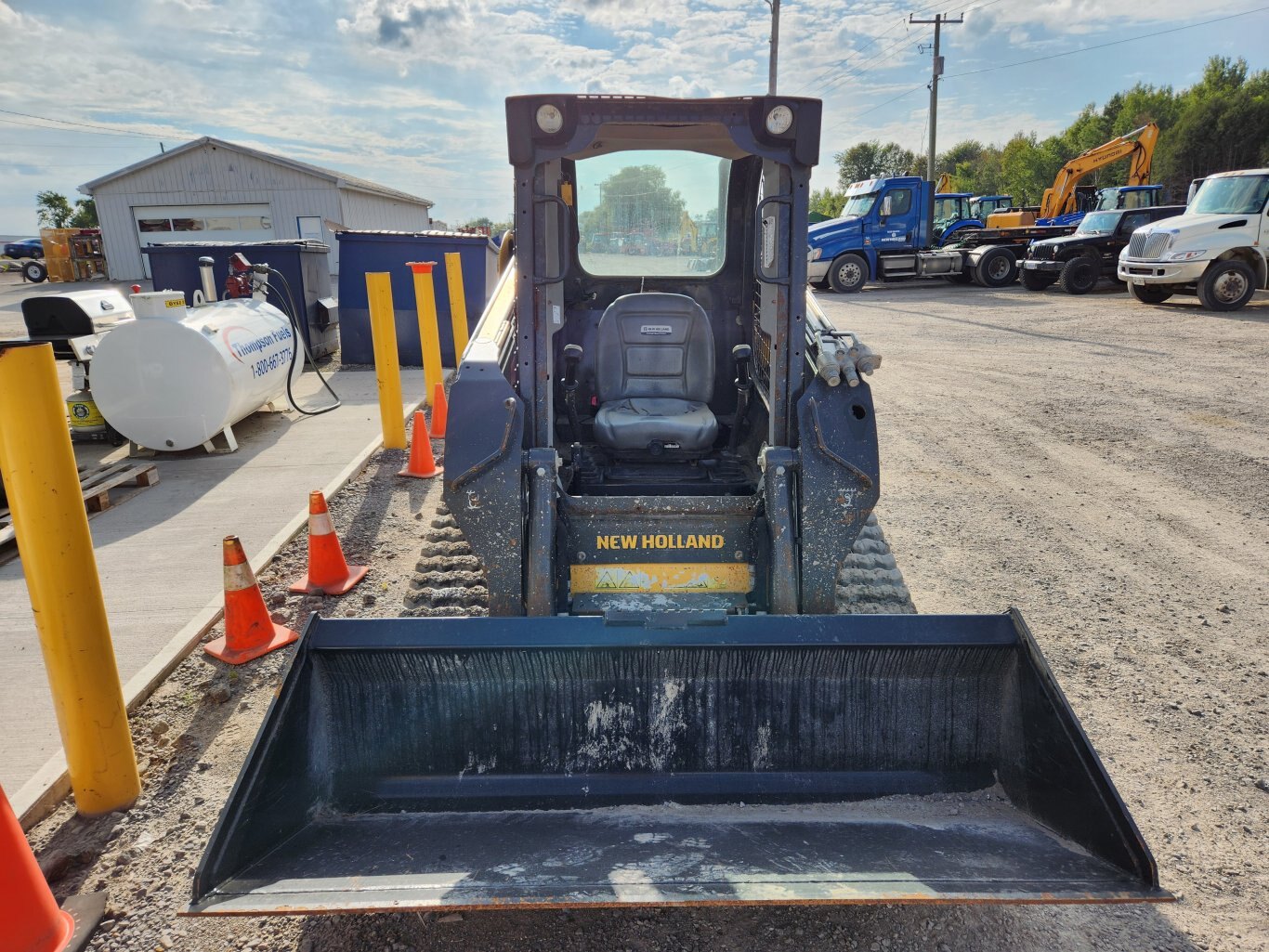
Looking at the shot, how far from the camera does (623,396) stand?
4.52 m

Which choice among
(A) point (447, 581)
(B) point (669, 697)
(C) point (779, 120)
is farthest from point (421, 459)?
(B) point (669, 697)

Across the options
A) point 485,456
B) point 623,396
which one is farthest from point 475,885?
point 623,396

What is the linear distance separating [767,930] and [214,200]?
1170 inches

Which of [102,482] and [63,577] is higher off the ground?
[63,577]

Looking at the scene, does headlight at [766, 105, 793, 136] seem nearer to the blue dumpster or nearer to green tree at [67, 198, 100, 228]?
the blue dumpster

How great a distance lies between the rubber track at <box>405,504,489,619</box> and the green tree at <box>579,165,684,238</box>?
200 centimetres

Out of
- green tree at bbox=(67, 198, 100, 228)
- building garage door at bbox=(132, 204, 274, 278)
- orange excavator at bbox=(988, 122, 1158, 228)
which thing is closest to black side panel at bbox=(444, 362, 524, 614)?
orange excavator at bbox=(988, 122, 1158, 228)

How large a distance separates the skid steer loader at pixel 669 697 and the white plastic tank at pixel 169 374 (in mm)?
3684

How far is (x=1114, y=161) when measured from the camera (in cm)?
2317

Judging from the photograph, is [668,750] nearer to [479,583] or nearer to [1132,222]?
[479,583]

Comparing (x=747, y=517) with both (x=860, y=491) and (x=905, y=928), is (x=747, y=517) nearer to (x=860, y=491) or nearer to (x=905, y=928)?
(x=860, y=491)

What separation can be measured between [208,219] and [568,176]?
26673 mm

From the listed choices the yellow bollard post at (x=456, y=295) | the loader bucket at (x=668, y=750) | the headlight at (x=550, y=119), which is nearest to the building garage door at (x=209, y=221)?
the yellow bollard post at (x=456, y=295)

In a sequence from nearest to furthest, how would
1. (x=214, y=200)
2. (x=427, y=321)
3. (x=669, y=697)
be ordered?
1. (x=669, y=697)
2. (x=427, y=321)
3. (x=214, y=200)
